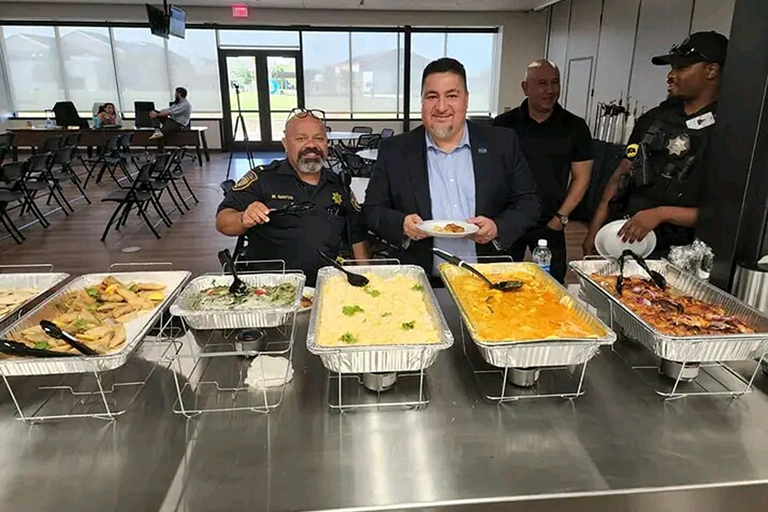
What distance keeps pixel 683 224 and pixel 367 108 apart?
9.59 metres

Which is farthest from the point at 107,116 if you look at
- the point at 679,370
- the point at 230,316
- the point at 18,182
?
the point at 679,370

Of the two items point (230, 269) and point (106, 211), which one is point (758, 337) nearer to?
point (230, 269)

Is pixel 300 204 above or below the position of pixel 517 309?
above

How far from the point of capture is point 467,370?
1158 millimetres

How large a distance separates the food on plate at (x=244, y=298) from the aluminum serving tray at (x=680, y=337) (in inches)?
29.7

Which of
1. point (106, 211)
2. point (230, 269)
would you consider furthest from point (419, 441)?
point (106, 211)

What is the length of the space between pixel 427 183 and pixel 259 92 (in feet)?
31.5

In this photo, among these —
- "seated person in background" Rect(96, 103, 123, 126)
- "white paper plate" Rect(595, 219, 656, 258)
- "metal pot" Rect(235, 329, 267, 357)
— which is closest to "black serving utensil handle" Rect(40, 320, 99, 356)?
"metal pot" Rect(235, 329, 267, 357)

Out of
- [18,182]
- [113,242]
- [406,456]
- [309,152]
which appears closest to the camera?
[406,456]

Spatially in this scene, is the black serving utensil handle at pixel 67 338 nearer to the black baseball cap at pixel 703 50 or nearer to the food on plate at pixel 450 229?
the food on plate at pixel 450 229

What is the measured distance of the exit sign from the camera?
8922 mm

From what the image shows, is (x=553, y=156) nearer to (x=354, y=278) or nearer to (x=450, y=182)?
(x=450, y=182)

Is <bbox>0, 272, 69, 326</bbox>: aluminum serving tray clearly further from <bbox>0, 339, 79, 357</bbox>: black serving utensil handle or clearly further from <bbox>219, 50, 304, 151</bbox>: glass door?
<bbox>219, 50, 304, 151</bbox>: glass door

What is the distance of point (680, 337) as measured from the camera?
3.22 feet
